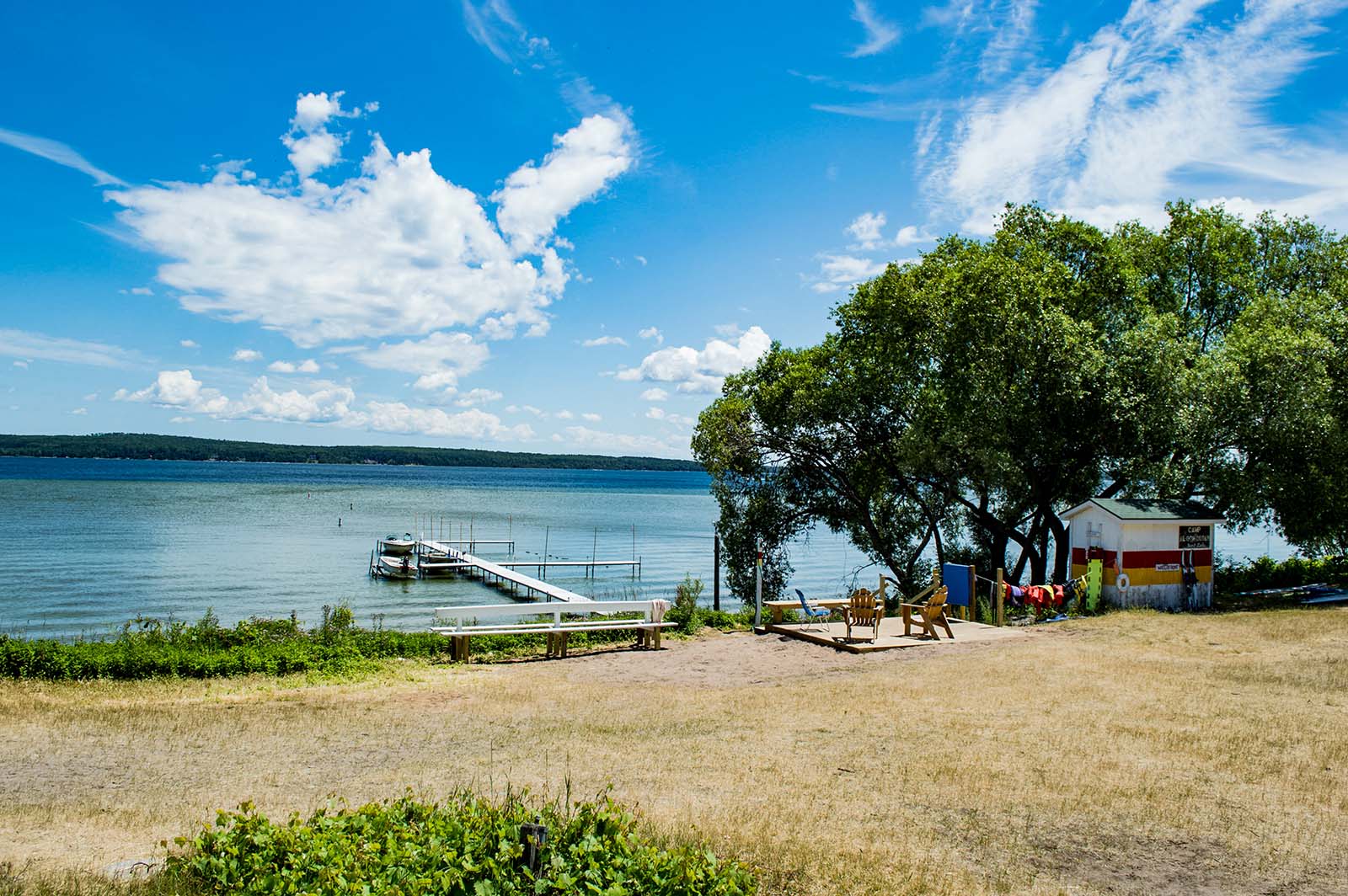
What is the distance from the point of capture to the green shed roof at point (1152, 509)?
21406 mm

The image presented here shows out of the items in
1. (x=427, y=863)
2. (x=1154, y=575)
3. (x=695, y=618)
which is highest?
(x=1154, y=575)

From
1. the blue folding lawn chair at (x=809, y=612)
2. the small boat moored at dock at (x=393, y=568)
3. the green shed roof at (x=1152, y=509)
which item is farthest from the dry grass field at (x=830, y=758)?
the small boat moored at dock at (x=393, y=568)

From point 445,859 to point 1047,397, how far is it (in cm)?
2262

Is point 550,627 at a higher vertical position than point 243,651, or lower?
higher

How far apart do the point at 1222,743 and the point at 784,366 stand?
66.2 ft

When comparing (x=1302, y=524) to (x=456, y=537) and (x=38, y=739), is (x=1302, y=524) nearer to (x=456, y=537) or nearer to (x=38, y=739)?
(x=38, y=739)

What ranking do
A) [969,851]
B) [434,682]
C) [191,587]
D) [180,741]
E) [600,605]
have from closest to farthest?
[969,851] → [180,741] → [434,682] → [600,605] → [191,587]

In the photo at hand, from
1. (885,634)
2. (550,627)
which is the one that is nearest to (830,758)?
(885,634)

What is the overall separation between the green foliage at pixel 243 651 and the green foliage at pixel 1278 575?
17846 mm

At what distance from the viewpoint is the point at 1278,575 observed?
26719mm

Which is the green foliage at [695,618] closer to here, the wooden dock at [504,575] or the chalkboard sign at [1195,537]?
the chalkboard sign at [1195,537]

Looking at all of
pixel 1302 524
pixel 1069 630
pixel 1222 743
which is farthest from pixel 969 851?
pixel 1302 524

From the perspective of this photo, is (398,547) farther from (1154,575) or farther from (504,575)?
(1154,575)

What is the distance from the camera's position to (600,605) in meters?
21.2
